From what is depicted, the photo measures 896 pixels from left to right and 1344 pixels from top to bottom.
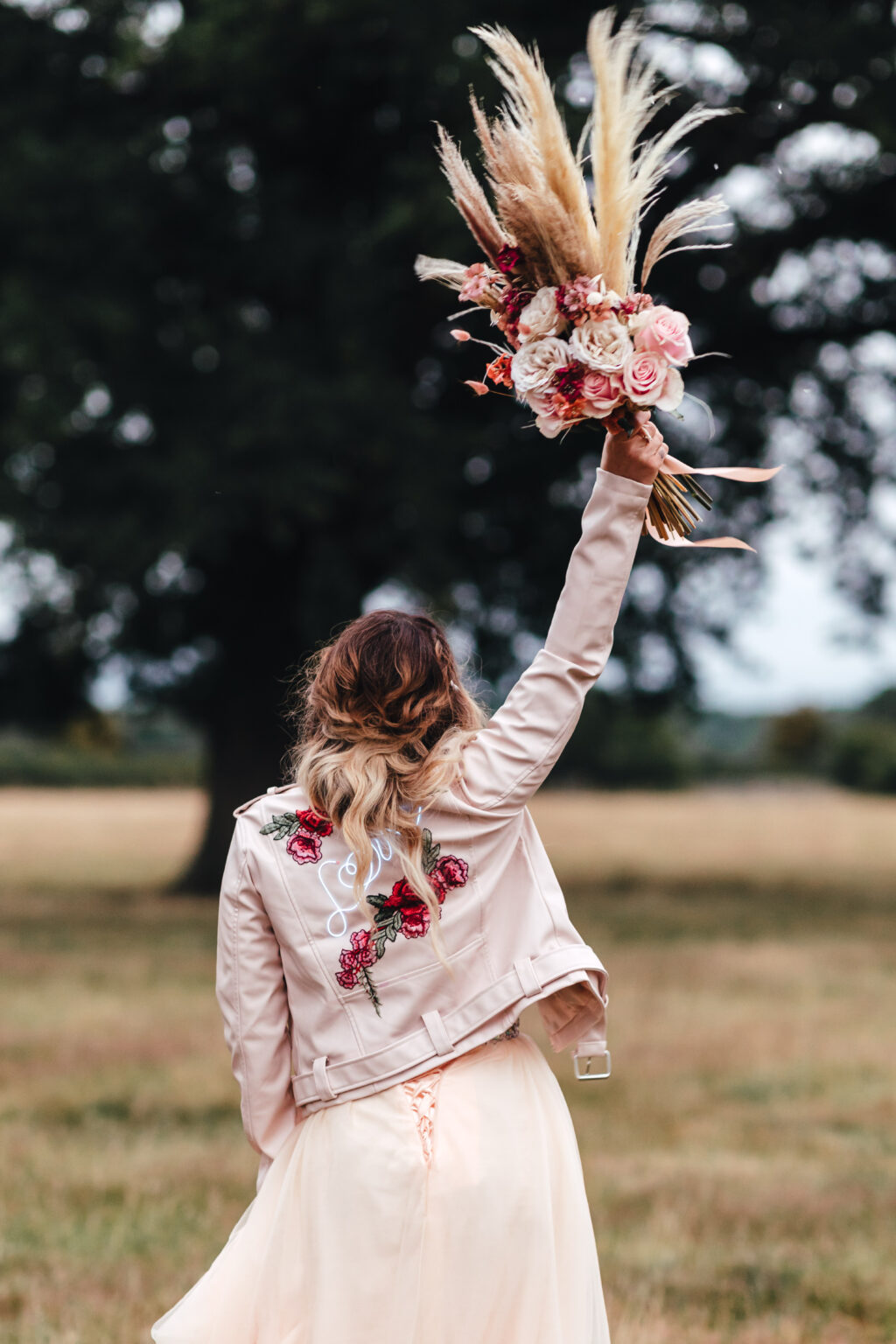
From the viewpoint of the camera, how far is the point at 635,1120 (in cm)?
756

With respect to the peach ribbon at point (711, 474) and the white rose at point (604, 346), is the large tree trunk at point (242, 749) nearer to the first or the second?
the peach ribbon at point (711, 474)

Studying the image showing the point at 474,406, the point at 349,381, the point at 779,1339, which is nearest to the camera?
the point at 779,1339

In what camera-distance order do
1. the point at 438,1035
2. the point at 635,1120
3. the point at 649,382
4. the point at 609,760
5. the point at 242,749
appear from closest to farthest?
the point at 649,382, the point at 438,1035, the point at 635,1120, the point at 242,749, the point at 609,760

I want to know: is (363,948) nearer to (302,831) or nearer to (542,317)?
(302,831)

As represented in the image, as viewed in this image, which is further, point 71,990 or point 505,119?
point 71,990

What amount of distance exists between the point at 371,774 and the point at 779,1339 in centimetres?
289

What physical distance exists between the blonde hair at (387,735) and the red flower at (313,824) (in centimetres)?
4

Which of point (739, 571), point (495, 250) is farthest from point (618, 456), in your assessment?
point (739, 571)

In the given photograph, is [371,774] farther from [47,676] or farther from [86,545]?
[47,676]

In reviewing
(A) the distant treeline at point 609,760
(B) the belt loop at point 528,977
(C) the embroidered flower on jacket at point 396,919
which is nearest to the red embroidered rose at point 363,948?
(C) the embroidered flower on jacket at point 396,919

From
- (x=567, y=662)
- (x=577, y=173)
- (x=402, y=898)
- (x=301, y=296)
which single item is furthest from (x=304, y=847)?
(x=301, y=296)

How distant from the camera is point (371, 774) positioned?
8.68ft

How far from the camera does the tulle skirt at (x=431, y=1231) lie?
2.61 meters

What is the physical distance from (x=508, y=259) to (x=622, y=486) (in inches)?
18.2
